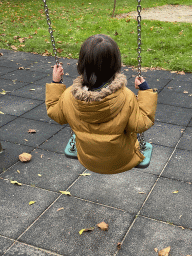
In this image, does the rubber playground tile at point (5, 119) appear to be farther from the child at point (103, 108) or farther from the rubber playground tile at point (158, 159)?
the child at point (103, 108)

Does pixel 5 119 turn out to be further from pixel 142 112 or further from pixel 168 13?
pixel 168 13

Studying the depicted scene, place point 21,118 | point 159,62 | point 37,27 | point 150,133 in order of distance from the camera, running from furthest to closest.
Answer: point 37,27 < point 159,62 < point 21,118 < point 150,133

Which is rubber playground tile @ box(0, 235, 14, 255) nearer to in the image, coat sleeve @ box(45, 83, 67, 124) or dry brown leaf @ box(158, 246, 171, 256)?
coat sleeve @ box(45, 83, 67, 124)

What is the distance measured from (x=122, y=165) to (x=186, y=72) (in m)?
5.01

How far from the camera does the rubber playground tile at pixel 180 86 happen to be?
6.06 m

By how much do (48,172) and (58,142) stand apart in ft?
2.42

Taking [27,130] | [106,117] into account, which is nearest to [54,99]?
[106,117]

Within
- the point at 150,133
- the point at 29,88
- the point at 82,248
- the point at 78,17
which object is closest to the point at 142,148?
the point at 82,248

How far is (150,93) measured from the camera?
8.30 ft

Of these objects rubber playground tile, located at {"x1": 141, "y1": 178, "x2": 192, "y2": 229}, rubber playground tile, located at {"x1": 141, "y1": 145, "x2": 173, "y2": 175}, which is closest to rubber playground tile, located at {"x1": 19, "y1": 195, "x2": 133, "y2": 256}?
rubber playground tile, located at {"x1": 141, "y1": 178, "x2": 192, "y2": 229}

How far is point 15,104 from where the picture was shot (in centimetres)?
563

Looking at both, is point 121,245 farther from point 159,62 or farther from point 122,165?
point 159,62

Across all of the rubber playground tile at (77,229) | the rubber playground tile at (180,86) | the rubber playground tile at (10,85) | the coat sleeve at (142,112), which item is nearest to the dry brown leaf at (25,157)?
the rubber playground tile at (77,229)

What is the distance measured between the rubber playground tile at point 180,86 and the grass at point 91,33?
31.3 inches
